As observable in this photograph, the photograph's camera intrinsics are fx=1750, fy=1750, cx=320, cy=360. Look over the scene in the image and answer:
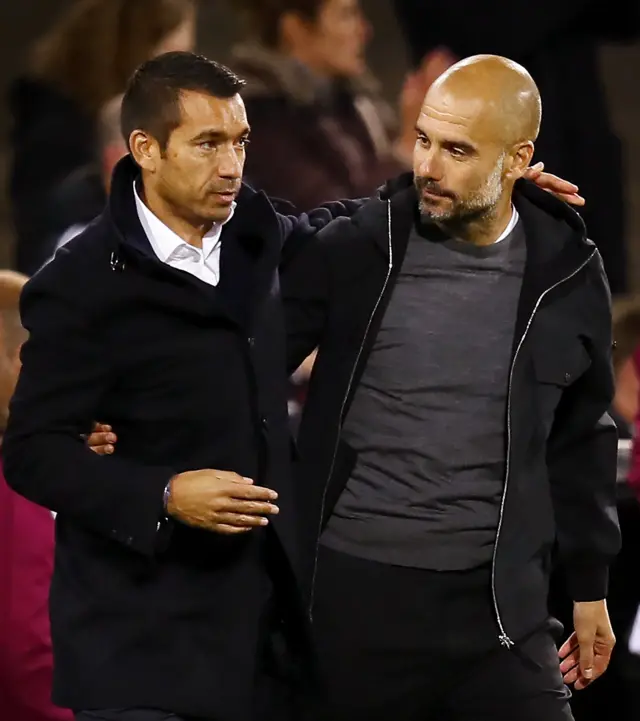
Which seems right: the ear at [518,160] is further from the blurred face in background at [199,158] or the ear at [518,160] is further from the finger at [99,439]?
the finger at [99,439]

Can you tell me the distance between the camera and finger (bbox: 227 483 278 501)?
6.98ft

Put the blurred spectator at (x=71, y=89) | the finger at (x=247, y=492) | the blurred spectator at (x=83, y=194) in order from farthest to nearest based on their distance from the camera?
the blurred spectator at (x=71, y=89) < the blurred spectator at (x=83, y=194) < the finger at (x=247, y=492)

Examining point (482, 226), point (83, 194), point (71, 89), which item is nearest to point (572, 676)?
point (482, 226)

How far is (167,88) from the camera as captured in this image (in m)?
2.28

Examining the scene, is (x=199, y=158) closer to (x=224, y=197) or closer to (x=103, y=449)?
(x=224, y=197)

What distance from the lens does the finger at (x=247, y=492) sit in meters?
2.13

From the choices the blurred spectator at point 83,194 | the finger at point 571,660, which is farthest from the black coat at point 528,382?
the blurred spectator at point 83,194

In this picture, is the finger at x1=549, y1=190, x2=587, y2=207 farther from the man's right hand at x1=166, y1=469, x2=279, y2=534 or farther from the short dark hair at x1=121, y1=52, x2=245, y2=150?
the man's right hand at x1=166, y1=469, x2=279, y2=534

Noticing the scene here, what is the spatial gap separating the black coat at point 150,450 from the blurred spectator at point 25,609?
0.35 meters

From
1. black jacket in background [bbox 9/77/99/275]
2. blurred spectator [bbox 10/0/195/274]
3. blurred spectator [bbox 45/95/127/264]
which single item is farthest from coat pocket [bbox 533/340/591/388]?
black jacket in background [bbox 9/77/99/275]

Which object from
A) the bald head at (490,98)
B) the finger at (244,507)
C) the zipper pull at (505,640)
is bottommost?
the zipper pull at (505,640)

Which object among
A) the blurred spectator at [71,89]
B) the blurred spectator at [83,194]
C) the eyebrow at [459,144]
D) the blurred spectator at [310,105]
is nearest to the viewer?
the eyebrow at [459,144]

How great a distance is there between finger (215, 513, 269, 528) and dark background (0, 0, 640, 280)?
152 inches

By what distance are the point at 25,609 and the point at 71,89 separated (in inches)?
113
